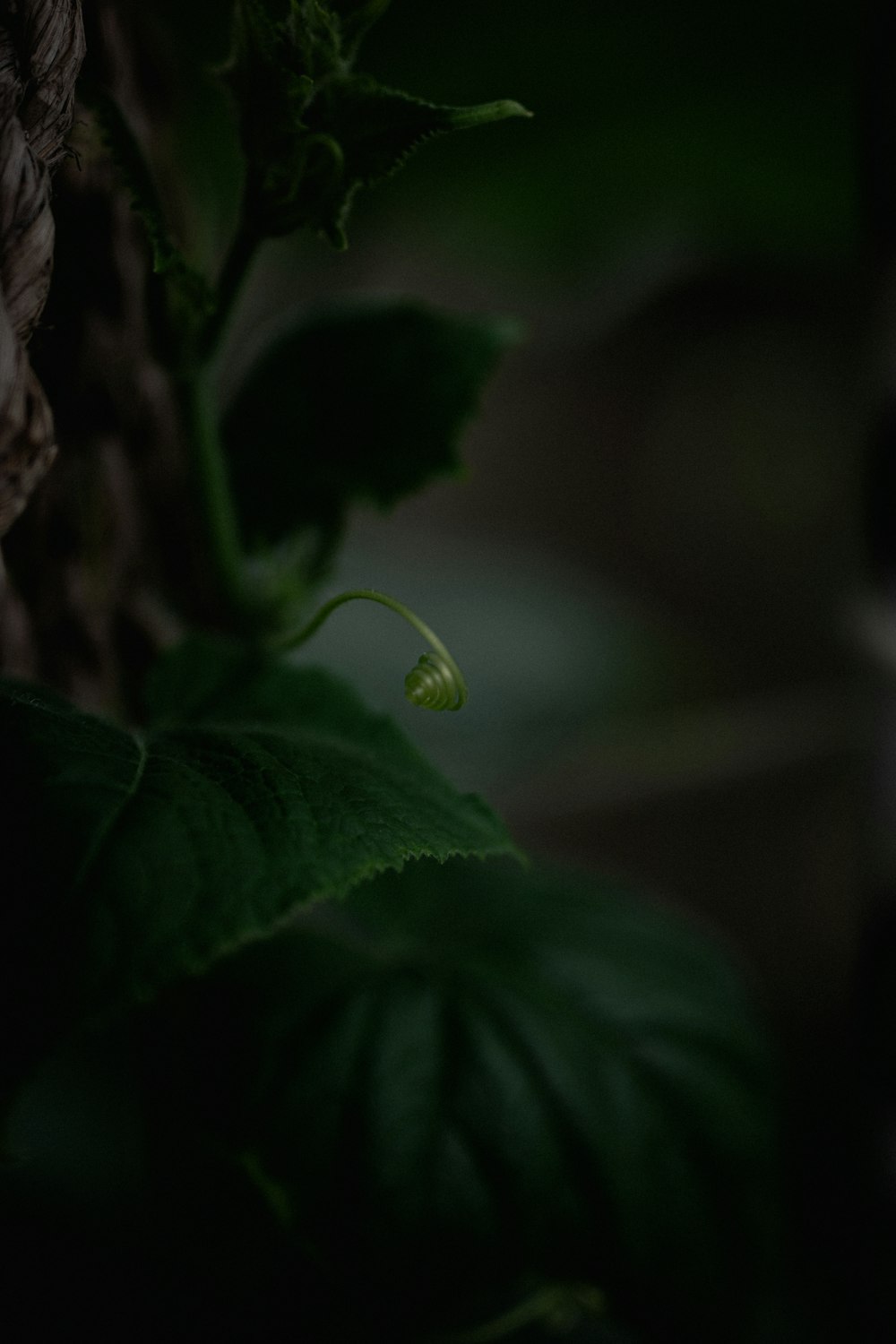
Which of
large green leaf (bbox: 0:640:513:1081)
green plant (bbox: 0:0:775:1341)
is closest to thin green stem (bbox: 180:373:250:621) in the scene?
green plant (bbox: 0:0:775:1341)

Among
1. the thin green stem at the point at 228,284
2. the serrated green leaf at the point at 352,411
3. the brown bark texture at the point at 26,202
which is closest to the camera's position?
the brown bark texture at the point at 26,202

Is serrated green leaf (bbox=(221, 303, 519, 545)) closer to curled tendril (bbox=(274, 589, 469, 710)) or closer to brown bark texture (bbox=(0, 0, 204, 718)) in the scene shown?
brown bark texture (bbox=(0, 0, 204, 718))

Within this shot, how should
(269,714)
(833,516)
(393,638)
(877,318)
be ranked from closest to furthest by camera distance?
(269,714) → (877,318) → (393,638) → (833,516)

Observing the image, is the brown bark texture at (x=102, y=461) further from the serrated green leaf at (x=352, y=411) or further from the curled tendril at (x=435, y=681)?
the curled tendril at (x=435, y=681)

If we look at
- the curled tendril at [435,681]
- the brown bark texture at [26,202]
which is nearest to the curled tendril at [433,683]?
the curled tendril at [435,681]

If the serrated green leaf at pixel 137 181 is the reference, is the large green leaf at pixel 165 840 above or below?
below

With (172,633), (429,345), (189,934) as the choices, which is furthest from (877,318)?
(189,934)

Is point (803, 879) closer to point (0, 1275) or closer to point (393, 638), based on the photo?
point (393, 638)
